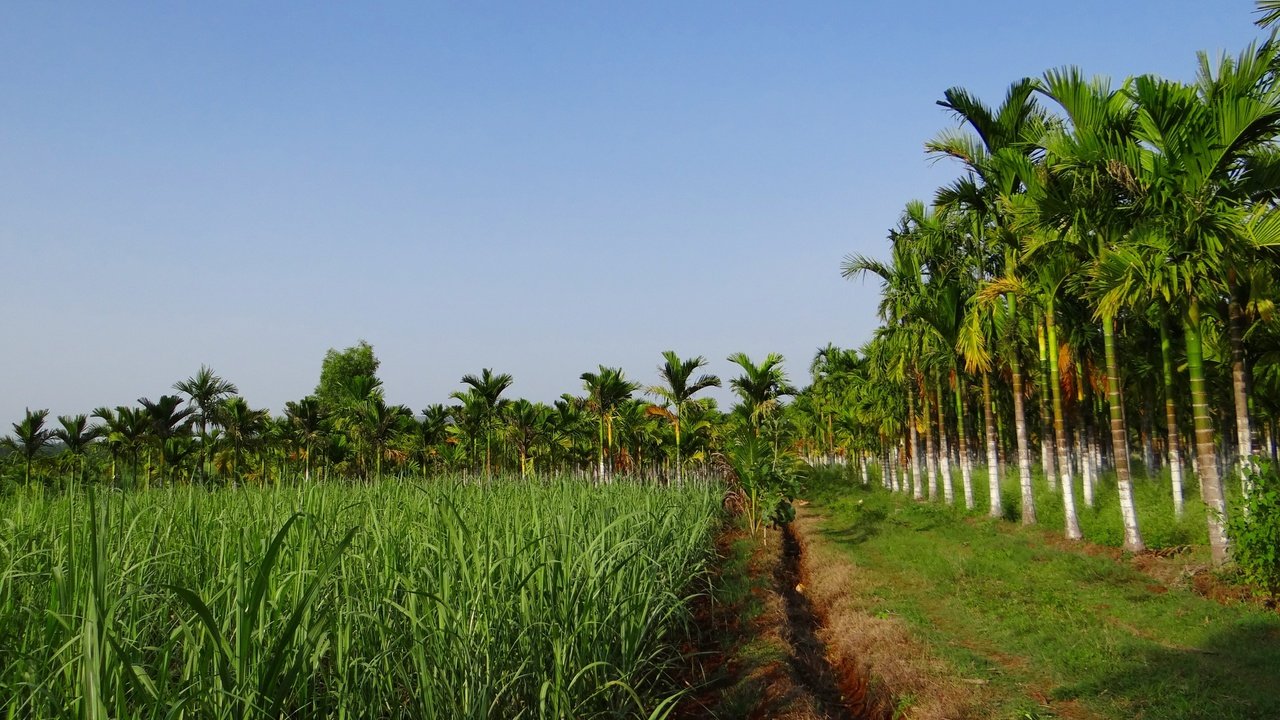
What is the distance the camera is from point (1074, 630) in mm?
9008

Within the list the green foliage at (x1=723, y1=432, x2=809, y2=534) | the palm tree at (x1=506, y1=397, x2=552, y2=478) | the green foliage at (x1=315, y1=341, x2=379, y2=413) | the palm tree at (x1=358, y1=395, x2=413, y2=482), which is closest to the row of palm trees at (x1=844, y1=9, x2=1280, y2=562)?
the green foliage at (x1=723, y1=432, x2=809, y2=534)

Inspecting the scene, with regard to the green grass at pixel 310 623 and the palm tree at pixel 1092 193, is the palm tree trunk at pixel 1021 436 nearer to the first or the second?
the palm tree at pixel 1092 193

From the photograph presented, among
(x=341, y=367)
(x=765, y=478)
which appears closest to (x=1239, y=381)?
(x=765, y=478)

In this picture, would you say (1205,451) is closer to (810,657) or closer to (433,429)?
(810,657)

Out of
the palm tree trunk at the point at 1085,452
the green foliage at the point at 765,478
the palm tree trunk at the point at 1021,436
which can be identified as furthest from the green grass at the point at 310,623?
the palm tree trunk at the point at 1085,452

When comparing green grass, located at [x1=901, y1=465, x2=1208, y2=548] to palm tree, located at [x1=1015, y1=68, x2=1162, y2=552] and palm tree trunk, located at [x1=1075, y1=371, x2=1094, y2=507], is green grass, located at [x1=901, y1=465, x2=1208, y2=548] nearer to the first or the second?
palm tree trunk, located at [x1=1075, y1=371, x2=1094, y2=507]

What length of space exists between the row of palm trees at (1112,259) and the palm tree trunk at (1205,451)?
0.03 meters

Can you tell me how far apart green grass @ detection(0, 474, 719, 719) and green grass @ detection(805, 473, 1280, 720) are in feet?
13.2

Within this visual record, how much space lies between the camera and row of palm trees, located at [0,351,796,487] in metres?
30.9

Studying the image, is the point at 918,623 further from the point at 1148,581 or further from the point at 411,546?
the point at 411,546

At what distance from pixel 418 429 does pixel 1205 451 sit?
4077 cm

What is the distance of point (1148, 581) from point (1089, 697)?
6.10m

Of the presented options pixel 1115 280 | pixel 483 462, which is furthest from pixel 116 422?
pixel 1115 280

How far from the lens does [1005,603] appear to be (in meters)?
10.6
